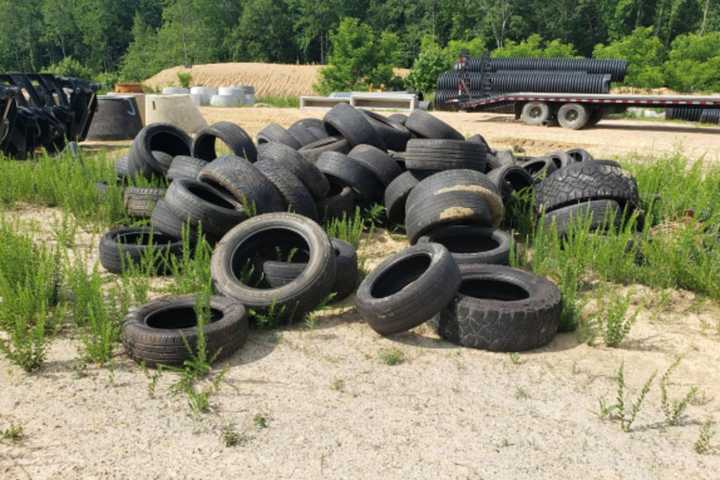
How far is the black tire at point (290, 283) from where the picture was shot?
172 inches

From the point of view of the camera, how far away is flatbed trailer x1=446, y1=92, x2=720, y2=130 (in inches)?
684

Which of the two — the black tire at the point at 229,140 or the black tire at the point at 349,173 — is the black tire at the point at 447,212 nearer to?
the black tire at the point at 349,173

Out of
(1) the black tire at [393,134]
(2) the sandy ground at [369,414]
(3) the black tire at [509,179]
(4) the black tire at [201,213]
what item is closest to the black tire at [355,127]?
(1) the black tire at [393,134]

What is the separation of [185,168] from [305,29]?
77.6m

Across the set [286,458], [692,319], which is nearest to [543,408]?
[286,458]

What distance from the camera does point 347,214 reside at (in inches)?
269

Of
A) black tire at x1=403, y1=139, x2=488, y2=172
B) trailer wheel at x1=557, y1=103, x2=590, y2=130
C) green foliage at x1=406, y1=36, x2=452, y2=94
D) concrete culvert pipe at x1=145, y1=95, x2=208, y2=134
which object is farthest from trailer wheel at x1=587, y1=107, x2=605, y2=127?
green foliage at x1=406, y1=36, x2=452, y2=94

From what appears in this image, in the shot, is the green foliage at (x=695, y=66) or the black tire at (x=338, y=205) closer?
the black tire at (x=338, y=205)

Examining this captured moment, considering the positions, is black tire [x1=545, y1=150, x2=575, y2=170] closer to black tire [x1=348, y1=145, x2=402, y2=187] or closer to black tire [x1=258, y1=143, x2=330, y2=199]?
black tire [x1=348, y1=145, x2=402, y2=187]

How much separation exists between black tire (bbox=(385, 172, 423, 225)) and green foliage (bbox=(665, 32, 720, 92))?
1433 inches

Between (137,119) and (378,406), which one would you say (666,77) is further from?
(378,406)

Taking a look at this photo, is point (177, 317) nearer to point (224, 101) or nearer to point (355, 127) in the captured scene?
point (355, 127)

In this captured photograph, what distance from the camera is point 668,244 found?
5.52 meters

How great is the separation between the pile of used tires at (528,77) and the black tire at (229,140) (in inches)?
738
